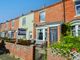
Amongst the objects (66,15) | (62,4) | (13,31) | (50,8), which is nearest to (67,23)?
(66,15)

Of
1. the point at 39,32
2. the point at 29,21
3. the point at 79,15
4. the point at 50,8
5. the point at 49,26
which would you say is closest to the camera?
the point at 79,15

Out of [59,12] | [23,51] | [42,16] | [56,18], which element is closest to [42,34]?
[42,16]

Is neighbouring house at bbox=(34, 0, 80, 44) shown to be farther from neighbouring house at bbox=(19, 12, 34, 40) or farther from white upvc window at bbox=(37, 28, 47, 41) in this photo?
neighbouring house at bbox=(19, 12, 34, 40)

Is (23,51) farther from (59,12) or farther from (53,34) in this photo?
(59,12)

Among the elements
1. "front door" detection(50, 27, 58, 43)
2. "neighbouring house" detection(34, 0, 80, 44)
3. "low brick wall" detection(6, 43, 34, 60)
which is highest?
"neighbouring house" detection(34, 0, 80, 44)

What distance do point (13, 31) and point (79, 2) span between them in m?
27.1

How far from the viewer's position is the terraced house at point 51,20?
24.8m

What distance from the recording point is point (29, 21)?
38219mm

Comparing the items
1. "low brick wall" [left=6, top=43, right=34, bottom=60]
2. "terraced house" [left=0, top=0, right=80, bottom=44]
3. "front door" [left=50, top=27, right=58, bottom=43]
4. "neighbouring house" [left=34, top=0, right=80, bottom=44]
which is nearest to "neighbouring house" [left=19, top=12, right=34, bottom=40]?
"terraced house" [left=0, top=0, right=80, bottom=44]

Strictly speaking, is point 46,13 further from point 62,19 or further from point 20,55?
point 20,55

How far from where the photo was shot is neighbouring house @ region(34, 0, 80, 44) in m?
24.6

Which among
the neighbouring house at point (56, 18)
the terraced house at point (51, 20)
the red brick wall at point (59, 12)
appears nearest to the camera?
the neighbouring house at point (56, 18)

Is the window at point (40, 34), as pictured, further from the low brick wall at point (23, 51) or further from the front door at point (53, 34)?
the low brick wall at point (23, 51)

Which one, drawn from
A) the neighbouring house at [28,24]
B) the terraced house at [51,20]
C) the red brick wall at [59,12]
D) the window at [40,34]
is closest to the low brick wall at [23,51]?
the terraced house at [51,20]
